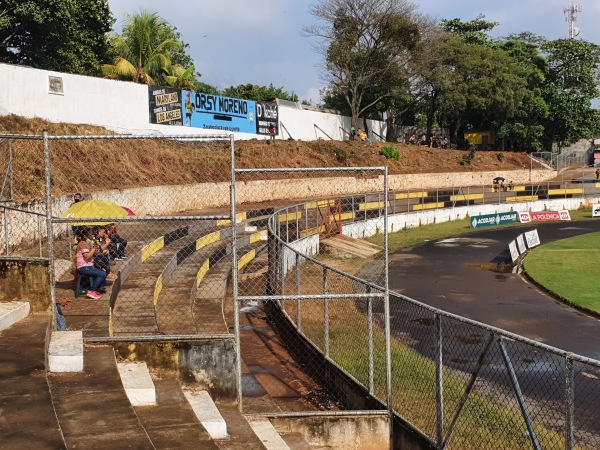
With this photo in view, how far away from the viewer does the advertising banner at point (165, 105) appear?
35.9 meters

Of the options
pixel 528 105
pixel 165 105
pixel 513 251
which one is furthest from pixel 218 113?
pixel 528 105

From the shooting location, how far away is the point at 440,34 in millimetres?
62562

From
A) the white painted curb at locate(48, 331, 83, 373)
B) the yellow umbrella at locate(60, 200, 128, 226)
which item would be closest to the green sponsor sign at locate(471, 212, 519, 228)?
the yellow umbrella at locate(60, 200, 128, 226)

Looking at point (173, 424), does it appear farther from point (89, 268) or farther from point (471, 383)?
point (89, 268)

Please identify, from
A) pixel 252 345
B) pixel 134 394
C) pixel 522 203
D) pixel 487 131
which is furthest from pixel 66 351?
pixel 487 131

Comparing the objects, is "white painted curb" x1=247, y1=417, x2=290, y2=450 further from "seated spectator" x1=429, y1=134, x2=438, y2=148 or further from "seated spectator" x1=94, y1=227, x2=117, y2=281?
"seated spectator" x1=429, y1=134, x2=438, y2=148

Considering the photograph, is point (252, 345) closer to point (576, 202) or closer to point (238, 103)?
point (238, 103)

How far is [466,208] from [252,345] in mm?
31849

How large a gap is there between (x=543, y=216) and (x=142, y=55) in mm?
26335

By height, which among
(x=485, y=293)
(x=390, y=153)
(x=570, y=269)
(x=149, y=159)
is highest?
Answer: (x=390, y=153)

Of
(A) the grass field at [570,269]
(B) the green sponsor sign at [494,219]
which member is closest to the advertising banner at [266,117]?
(B) the green sponsor sign at [494,219]

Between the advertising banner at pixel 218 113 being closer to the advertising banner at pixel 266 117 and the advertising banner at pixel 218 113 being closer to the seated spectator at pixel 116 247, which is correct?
the advertising banner at pixel 266 117

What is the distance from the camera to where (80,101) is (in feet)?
101

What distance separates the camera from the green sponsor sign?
3838cm
